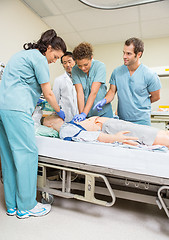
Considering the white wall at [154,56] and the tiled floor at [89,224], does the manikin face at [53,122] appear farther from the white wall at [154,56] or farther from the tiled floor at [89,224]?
the white wall at [154,56]

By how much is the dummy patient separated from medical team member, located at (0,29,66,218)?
1.13 ft

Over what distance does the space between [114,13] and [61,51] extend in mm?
2035

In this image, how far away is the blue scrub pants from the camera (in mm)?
1382

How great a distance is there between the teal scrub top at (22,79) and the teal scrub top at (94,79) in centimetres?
67

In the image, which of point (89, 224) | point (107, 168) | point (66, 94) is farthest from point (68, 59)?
point (89, 224)

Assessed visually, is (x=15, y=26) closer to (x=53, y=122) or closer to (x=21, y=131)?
(x=53, y=122)

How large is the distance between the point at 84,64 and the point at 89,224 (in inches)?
55.7

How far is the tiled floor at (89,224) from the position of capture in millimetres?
1232

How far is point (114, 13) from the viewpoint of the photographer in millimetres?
3098

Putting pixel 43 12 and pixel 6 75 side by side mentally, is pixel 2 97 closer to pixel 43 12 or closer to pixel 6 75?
pixel 6 75

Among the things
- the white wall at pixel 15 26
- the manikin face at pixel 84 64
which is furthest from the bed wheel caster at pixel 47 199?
the white wall at pixel 15 26

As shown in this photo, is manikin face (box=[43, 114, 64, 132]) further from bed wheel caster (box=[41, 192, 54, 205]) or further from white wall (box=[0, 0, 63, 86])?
white wall (box=[0, 0, 63, 86])

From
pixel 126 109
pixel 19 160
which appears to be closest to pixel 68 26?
→ pixel 126 109

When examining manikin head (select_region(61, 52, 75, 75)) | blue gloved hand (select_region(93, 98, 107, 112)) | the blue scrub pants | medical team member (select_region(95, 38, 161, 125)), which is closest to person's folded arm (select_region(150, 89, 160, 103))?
medical team member (select_region(95, 38, 161, 125))
